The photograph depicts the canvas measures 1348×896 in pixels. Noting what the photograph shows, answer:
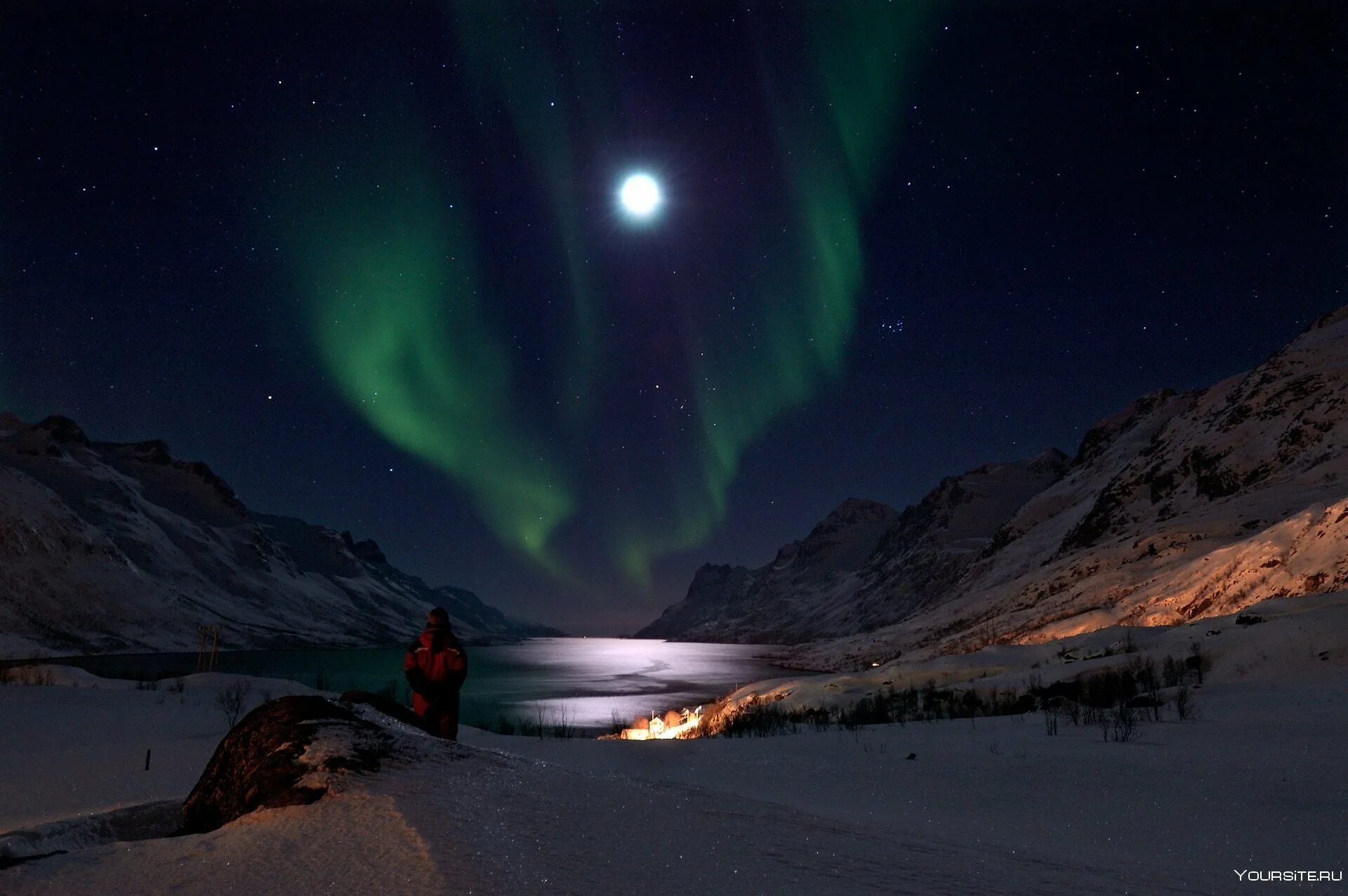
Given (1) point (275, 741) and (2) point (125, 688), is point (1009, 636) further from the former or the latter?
(1) point (275, 741)

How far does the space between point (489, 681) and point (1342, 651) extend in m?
86.6

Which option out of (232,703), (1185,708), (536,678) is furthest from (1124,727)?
(536,678)

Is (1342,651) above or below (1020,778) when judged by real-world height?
above

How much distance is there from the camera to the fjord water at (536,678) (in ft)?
184

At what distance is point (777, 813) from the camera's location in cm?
370

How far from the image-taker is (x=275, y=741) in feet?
12.1

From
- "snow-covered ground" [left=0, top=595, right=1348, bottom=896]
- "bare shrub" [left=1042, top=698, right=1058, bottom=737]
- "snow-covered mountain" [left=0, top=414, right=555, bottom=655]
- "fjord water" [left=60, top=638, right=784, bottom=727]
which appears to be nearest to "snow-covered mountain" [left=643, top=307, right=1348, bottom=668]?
"bare shrub" [left=1042, top=698, right=1058, bottom=737]

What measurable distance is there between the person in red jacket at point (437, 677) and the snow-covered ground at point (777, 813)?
1.63m

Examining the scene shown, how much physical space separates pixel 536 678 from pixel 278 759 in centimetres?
10017

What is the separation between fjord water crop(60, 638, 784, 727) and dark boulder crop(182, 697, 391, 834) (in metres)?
19.1

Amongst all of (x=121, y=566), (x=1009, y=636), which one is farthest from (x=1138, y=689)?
(x=121, y=566)

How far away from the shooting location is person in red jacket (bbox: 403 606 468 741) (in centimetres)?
695

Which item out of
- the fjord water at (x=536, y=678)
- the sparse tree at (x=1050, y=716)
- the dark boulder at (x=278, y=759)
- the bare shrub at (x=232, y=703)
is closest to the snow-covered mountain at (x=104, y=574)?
the fjord water at (x=536, y=678)

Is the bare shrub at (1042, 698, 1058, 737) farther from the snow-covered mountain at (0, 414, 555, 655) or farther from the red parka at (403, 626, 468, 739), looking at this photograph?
the snow-covered mountain at (0, 414, 555, 655)
